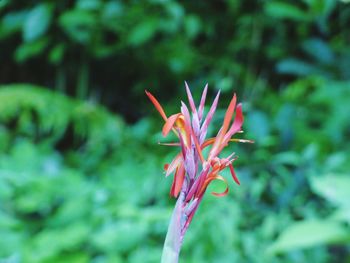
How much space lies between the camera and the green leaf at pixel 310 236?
40.6 inches

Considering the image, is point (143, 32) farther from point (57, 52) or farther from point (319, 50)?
point (319, 50)

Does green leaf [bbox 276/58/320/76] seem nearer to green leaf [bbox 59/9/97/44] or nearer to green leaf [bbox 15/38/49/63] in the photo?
green leaf [bbox 59/9/97/44]

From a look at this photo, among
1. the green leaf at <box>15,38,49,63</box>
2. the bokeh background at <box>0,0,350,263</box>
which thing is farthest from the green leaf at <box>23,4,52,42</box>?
the green leaf at <box>15,38,49,63</box>

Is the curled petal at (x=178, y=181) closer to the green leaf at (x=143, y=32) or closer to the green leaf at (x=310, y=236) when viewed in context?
the green leaf at (x=310, y=236)

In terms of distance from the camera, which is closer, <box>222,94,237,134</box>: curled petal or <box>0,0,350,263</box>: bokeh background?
<box>222,94,237,134</box>: curled petal

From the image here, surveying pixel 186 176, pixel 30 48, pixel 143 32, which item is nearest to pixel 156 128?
pixel 143 32

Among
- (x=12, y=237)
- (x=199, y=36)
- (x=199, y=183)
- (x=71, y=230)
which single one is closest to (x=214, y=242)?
(x=71, y=230)

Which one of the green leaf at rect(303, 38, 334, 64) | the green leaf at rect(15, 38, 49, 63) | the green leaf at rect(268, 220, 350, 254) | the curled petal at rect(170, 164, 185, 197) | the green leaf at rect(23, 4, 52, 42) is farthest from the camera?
the green leaf at rect(303, 38, 334, 64)

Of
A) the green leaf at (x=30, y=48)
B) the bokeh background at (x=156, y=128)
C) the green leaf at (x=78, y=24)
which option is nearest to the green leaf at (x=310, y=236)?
the bokeh background at (x=156, y=128)

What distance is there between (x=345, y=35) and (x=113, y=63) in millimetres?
792

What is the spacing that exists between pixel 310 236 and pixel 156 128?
0.63m

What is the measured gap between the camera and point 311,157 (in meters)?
1.25

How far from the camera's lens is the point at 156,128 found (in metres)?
1.54

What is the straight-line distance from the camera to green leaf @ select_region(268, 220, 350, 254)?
1031 mm
